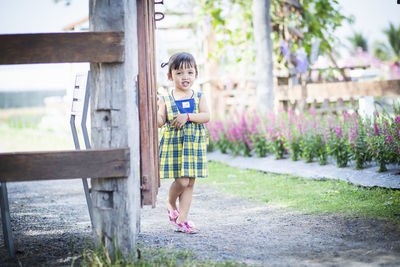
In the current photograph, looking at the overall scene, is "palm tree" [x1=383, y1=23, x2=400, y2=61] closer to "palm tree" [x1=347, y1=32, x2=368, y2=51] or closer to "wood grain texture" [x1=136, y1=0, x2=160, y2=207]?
"palm tree" [x1=347, y1=32, x2=368, y2=51]

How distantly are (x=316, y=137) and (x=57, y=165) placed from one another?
432cm

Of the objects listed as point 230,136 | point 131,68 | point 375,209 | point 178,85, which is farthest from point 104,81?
point 230,136

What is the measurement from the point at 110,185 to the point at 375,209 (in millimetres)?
2452

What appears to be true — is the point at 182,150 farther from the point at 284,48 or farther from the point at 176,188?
the point at 284,48

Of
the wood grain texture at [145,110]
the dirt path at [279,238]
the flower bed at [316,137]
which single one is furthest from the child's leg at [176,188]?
the flower bed at [316,137]

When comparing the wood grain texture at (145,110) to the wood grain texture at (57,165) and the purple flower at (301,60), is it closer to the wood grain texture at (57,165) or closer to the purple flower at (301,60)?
the wood grain texture at (57,165)

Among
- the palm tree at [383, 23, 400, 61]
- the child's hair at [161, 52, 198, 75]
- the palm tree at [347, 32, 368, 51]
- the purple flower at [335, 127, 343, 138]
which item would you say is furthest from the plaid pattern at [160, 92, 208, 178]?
the palm tree at [347, 32, 368, 51]

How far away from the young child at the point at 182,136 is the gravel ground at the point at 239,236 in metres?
0.32

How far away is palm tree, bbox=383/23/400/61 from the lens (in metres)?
28.6

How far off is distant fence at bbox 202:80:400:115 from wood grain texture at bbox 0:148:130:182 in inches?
220

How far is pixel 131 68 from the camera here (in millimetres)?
2762

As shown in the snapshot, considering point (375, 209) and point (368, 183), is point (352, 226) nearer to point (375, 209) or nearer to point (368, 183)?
point (375, 209)

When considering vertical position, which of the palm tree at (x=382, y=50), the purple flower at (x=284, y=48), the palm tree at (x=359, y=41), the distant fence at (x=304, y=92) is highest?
the palm tree at (x=359, y=41)

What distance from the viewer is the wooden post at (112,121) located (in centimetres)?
265
